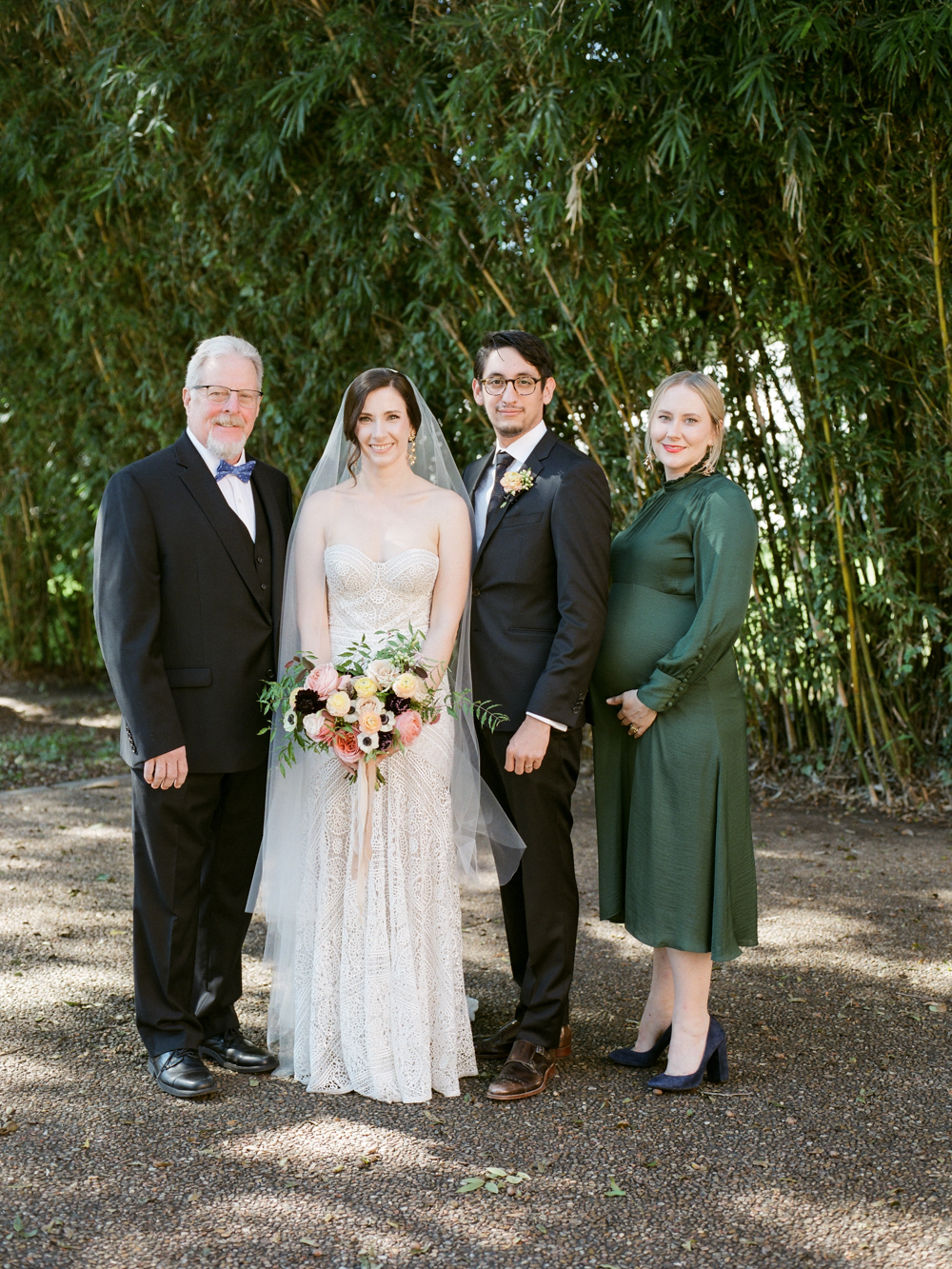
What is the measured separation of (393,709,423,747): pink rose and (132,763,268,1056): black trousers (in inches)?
18.2

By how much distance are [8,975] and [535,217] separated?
314cm

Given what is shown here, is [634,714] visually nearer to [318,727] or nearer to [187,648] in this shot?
[318,727]

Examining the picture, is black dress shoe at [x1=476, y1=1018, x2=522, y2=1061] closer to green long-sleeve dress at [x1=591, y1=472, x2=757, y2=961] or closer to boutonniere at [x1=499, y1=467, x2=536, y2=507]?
green long-sleeve dress at [x1=591, y1=472, x2=757, y2=961]

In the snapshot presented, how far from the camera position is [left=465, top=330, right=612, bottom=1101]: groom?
2527 millimetres

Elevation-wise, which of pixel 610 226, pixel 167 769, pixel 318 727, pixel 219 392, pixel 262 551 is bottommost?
pixel 167 769

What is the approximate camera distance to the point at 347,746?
97.4 inches

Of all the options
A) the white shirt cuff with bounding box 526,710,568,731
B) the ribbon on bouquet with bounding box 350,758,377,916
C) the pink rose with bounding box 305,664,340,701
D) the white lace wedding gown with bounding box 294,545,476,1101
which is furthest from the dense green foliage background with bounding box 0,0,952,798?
the ribbon on bouquet with bounding box 350,758,377,916

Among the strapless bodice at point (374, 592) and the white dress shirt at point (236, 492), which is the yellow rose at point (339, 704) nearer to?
the strapless bodice at point (374, 592)

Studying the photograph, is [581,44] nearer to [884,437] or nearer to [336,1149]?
[884,437]

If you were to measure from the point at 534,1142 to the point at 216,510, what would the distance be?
1544mm

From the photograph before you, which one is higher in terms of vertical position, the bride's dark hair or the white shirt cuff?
the bride's dark hair

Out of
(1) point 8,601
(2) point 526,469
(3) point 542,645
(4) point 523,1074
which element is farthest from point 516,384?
(1) point 8,601

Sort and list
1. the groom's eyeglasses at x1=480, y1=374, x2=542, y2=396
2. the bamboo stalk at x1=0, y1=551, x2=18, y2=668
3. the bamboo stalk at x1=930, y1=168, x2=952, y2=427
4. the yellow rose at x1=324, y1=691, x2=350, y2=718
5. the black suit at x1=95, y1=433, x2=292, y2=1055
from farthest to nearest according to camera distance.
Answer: the bamboo stalk at x1=0, y1=551, x2=18, y2=668, the bamboo stalk at x1=930, y1=168, x2=952, y2=427, the groom's eyeglasses at x1=480, y1=374, x2=542, y2=396, the black suit at x1=95, y1=433, x2=292, y2=1055, the yellow rose at x1=324, y1=691, x2=350, y2=718

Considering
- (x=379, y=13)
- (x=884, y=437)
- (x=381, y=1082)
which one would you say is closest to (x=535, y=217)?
(x=379, y=13)
